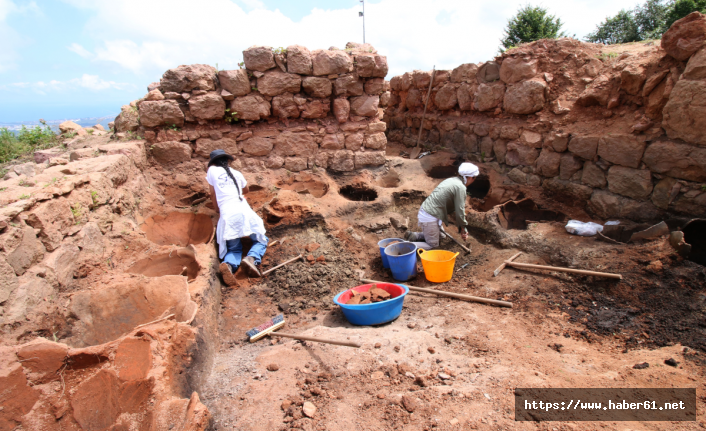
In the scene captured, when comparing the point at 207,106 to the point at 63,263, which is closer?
the point at 63,263

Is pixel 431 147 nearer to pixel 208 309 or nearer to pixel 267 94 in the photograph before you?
pixel 267 94

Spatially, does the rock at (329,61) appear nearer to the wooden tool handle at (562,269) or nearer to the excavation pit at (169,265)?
the excavation pit at (169,265)

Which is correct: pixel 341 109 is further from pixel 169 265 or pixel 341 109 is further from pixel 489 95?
pixel 169 265

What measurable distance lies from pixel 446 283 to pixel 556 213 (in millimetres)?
2401

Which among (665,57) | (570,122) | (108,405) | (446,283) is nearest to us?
(108,405)

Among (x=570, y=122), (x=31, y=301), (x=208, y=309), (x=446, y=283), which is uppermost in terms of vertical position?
(x=570, y=122)

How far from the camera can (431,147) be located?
8656 millimetres

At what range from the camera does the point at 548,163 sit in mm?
5668

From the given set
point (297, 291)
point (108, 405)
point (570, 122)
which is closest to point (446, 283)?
point (297, 291)

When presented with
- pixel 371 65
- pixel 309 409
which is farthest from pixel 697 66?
pixel 309 409

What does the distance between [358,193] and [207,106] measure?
2998mm

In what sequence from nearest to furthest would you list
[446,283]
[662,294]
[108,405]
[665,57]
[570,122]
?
[108,405]
[662,294]
[665,57]
[446,283]
[570,122]

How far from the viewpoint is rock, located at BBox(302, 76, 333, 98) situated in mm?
5867

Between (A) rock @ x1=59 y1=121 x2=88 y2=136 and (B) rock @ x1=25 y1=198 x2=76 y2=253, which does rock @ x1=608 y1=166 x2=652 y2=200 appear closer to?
(B) rock @ x1=25 y1=198 x2=76 y2=253
